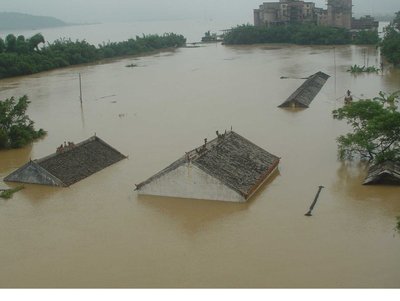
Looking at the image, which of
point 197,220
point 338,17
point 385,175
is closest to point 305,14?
point 338,17

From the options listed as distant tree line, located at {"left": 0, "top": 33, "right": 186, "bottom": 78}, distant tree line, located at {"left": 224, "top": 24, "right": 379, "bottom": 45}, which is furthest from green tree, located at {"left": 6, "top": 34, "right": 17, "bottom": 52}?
distant tree line, located at {"left": 224, "top": 24, "right": 379, "bottom": 45}

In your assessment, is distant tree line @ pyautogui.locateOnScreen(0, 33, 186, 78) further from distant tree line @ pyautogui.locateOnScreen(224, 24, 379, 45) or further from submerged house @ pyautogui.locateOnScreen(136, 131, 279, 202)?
submerged house @ pyautogui.locateOnScreen(136, 131, 279, 202)

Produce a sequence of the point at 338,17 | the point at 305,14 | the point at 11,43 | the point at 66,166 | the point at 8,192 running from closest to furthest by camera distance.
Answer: the point at 8,192, the point at 66,166, the point at 11,43, the point at 338,17, the point at 305,14

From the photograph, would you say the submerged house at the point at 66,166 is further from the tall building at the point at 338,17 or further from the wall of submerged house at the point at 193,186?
the tall building at the point at 338,17

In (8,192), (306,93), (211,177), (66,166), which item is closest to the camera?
(211,177)

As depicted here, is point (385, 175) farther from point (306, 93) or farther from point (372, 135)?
point (306, 93)

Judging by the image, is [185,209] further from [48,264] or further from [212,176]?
[48,264]

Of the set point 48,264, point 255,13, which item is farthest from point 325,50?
point 48,264
